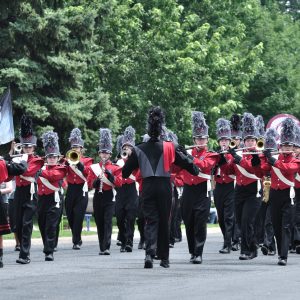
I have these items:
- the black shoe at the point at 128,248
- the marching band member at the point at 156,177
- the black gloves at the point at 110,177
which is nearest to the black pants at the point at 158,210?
the marching band member at the point at 156,177

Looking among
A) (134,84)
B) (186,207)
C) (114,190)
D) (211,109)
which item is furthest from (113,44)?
(186,207)

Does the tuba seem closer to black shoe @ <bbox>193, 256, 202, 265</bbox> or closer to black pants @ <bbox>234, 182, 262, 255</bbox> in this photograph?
black pants @ <bbox>234, 182, 262, 255</bbox>

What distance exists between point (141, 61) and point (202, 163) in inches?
968

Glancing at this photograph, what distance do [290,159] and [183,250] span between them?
4.82 m

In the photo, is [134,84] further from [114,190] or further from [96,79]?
[114,190]

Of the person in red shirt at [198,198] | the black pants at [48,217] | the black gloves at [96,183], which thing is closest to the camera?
the person in red shirt at [198,198]

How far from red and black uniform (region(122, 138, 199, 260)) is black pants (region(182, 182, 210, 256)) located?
4.11 feet

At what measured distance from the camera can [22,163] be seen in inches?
688

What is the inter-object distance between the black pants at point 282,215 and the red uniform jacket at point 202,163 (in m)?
1.01

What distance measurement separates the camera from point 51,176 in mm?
19688

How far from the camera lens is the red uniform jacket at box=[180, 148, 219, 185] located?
61.1 ft

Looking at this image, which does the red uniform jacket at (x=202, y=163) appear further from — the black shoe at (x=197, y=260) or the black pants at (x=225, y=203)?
the black pants at (x=225, y=203)

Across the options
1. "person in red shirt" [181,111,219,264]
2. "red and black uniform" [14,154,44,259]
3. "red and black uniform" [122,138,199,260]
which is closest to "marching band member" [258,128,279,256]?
"person in red shirt" [181,111,219,264]

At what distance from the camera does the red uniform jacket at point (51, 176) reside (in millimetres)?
19695
